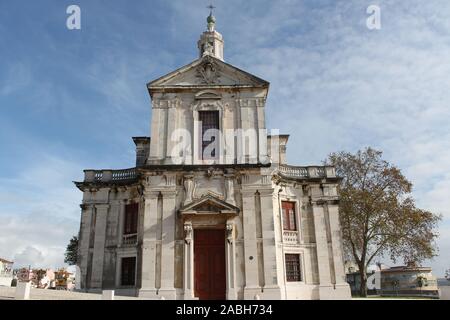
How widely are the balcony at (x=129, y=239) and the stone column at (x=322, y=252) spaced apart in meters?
11.0

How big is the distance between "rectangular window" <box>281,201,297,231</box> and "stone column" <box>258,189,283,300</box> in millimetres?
2634

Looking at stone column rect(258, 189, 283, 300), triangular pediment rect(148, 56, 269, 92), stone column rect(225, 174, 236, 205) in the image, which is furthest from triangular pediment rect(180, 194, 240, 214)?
triangular pediment rect(148, 56, 269, 92)

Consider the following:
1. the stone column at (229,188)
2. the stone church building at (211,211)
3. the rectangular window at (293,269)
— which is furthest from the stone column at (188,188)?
the rectangular window at (293,269)

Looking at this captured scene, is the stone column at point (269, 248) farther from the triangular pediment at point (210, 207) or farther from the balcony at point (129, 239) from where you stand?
the balcony at point (129, 239)

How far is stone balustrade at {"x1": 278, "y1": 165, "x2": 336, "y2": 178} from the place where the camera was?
25.1 meters

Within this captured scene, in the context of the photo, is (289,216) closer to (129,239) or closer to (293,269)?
(293,269)

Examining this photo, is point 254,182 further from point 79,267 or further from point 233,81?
point 79,267

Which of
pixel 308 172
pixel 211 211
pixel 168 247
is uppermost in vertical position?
pixel 308 172

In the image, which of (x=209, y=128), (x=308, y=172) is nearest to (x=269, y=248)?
(x=308, y=172)

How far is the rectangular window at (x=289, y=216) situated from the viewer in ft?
77.6

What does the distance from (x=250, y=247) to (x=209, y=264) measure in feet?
7.77

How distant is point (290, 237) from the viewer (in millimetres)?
23312

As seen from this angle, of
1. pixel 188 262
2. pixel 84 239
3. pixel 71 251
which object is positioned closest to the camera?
pixel 188 262

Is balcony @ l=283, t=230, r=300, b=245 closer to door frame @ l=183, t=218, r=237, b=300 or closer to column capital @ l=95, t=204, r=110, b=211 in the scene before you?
door frame @ l=183, t=218, r=237, b=300
